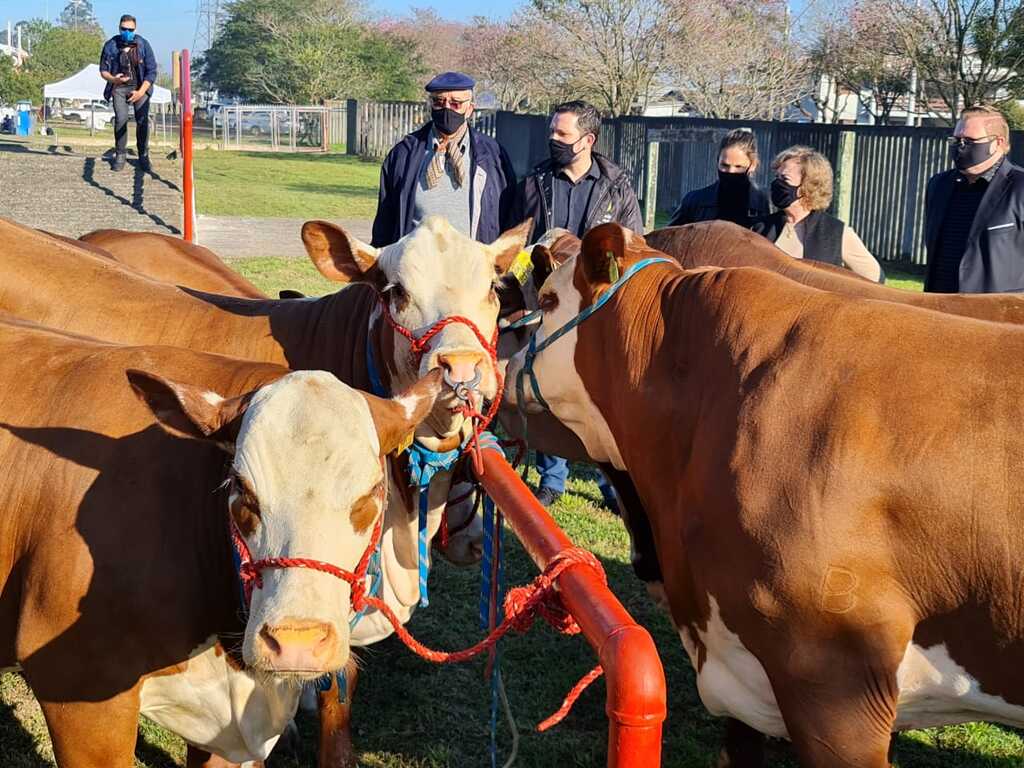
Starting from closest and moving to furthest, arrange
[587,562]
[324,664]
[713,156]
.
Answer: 1. [587,562]
2. [324,664]
3. [713,156]

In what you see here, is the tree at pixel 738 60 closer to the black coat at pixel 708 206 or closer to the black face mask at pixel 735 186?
the black coat at pixel 708 206

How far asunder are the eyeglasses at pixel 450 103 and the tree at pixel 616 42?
2565 cm

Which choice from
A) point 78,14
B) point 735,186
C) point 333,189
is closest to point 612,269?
point 735,186

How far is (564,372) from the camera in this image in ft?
13.0

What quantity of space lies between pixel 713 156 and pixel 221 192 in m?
11.7

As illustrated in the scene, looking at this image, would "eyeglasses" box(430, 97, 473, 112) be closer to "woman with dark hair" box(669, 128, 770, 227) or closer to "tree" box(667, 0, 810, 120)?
"woman with dark hair" box(669, 128, 770, 227)

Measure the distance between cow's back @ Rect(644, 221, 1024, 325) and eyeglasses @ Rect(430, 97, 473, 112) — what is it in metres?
1.14

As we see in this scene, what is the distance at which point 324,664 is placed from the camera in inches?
97.4

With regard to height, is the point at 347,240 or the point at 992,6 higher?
the point at 992,6

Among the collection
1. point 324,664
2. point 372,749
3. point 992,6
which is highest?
point 992,6

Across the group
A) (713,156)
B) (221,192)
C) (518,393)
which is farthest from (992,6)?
(518,393)

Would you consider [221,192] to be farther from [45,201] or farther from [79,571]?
[79,571]

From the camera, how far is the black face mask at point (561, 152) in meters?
5.89

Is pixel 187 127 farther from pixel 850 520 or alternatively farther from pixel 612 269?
pixel 850 520
